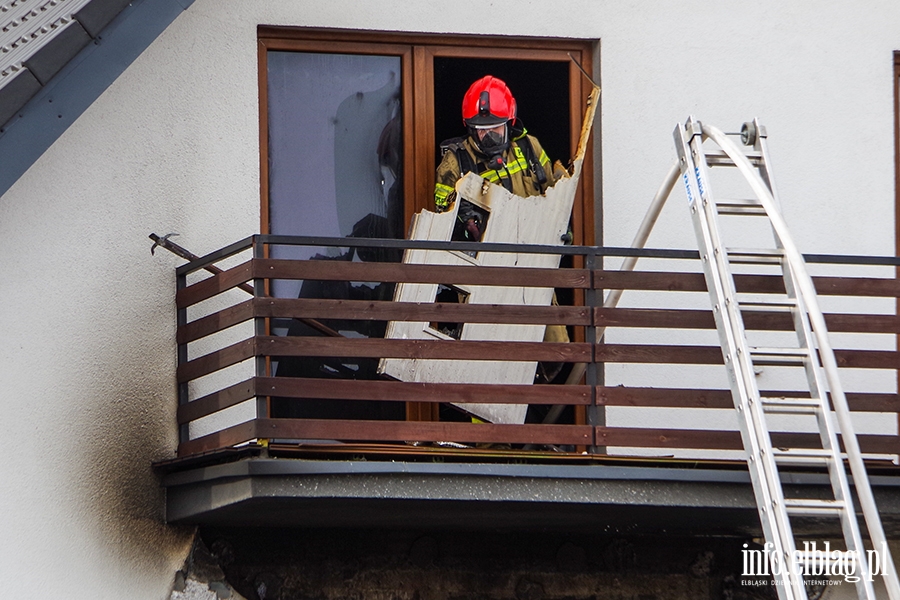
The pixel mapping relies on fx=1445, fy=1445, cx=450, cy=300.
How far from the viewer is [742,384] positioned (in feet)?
19.6

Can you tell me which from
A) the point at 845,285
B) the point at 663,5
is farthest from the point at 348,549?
the point at 663,5

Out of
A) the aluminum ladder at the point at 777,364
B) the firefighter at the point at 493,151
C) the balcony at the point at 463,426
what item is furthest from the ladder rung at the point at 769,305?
the firefighter at the point at 493,151

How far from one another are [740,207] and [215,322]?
264cm

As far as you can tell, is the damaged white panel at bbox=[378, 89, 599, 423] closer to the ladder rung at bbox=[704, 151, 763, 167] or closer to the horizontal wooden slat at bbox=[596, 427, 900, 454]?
the horizontal wooden slat at bbox=[596, 427, 900, 454]

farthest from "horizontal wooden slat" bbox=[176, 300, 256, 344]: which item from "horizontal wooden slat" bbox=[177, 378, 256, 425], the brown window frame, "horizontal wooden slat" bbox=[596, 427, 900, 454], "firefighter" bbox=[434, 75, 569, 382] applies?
"horizontal wooden slat" bbox=[596, 427, 900, 454]

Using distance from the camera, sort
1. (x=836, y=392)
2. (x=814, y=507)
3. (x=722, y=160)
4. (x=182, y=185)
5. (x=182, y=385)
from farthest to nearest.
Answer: (x=182, y=185)
(x=182, y=385)
(x=722, y=160)
(x=814, y=507)
(x=836, y=392)

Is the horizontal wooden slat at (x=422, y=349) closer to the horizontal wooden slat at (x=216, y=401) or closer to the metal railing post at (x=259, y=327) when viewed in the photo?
the metal railing post at (x=259, y=327)

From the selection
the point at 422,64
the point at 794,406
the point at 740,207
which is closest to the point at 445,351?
the point at 740,207

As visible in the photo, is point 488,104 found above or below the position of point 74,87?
above

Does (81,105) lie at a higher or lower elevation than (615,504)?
higher

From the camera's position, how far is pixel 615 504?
6.91m

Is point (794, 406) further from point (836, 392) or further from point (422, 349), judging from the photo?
point (422, 349)

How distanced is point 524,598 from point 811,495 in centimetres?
172

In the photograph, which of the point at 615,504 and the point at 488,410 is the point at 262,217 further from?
the point at 615,504
